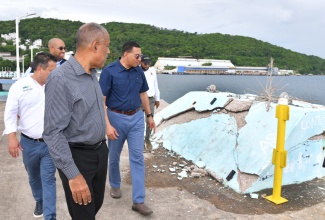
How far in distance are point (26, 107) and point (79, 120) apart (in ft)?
4.84

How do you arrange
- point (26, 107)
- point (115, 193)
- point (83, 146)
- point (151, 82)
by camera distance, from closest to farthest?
point (83, 146)
point (26, 107)
point (115, 193)
point (151, 82)

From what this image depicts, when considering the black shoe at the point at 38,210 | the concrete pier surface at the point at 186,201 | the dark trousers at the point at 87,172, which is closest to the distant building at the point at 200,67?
the concrete pier surface at the point at 186,201

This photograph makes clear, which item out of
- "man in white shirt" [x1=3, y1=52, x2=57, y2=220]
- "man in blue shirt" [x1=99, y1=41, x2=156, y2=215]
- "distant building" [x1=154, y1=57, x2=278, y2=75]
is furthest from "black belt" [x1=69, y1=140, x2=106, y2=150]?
"distant building" [x1=154, y1=57, x2=278, y2=75]

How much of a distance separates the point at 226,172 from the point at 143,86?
192 cm

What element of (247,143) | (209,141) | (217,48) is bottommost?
(209,141)

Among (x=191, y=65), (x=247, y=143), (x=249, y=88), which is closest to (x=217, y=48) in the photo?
(x=191, y=65)

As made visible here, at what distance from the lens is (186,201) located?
14.3 ft

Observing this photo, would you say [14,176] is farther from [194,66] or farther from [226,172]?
[194,66]

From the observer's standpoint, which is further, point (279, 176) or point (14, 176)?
point (14, 176)

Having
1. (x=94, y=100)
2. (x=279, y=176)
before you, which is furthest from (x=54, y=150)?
(x=279, y=176)

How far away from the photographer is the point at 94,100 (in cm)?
231

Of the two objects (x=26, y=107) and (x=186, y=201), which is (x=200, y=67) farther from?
(x=26, y=107)

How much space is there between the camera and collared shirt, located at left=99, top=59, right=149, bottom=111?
4.22 meters

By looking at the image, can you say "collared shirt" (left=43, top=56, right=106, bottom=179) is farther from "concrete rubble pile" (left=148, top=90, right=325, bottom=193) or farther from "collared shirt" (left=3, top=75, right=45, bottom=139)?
"concrete rubble pile" (left=148, top=90, right=325, bottom=193)
